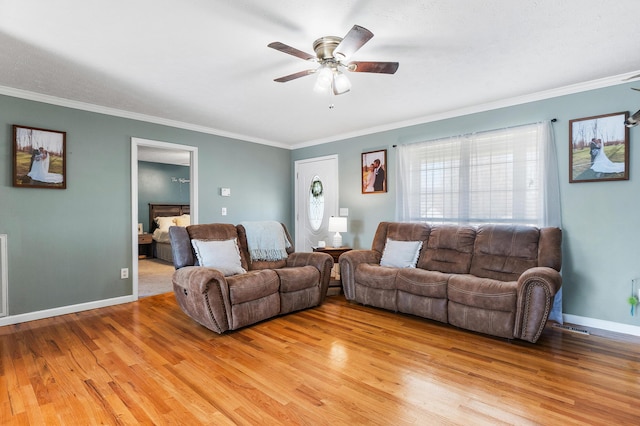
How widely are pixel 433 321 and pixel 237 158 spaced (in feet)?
12.1

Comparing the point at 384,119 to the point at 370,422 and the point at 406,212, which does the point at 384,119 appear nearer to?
the point at 406,212

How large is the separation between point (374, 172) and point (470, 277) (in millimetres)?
2169

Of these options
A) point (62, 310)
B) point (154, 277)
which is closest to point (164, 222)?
point (154, 277)

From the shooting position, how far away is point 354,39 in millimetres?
1909

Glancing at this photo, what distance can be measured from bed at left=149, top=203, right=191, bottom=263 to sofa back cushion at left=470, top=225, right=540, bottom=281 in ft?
18.9

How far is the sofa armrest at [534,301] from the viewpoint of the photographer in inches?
104

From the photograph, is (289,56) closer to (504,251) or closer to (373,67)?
(373,67)

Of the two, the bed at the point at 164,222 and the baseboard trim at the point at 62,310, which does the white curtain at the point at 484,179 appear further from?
the bed at the point at 164,222

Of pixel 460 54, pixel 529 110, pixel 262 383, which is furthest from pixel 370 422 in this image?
pixel 529 110

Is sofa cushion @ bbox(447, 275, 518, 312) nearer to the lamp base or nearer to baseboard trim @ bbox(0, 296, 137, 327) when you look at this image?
the lamp base

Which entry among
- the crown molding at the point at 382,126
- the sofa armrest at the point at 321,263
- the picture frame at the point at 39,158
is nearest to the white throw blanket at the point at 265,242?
the sofa armrest at the point at 321,263

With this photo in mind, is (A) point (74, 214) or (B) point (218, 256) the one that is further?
(A) point (74, 214)

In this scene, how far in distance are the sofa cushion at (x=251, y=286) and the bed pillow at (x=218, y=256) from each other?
9.5 inches

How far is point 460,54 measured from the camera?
2.57m
